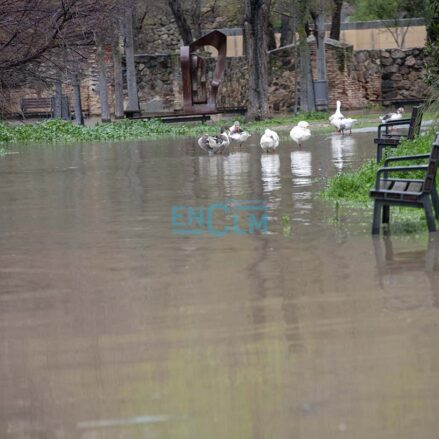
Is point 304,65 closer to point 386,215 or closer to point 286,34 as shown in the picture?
point 286,34

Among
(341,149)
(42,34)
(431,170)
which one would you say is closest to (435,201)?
(431,170)

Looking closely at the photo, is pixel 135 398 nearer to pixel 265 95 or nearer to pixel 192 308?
pixel 192 308

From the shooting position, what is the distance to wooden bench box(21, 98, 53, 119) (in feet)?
175

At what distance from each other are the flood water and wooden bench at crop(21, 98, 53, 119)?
38.8 m

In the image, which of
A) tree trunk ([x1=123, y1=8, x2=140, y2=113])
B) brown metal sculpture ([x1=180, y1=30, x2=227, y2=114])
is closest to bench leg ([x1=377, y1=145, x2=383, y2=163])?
brown metal sculpture ([x1=180, y1=30, x2=227, y2=114])

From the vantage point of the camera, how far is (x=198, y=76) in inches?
1687

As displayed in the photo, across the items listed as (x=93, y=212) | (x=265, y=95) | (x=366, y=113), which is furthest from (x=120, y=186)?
(x=366, y=113)

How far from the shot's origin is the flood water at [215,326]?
20.2ft

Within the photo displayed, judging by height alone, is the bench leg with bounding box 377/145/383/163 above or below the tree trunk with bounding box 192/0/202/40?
below

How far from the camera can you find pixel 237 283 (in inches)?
376

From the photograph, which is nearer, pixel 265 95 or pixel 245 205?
pixel 245 205

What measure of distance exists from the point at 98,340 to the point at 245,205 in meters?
7.40

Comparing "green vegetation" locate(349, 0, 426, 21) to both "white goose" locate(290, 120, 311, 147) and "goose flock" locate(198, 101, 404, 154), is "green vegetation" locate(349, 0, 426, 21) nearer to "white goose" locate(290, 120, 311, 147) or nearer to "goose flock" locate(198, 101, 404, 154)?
"goose flock" locate(198, 101, 404, 154)

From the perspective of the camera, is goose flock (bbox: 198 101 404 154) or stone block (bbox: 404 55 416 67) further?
stone block (bbox: 404 55 416 67)
